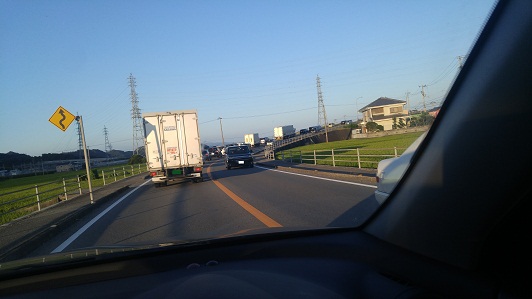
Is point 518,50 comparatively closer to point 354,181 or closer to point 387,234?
point 387,234

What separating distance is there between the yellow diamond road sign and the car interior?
12757 mm

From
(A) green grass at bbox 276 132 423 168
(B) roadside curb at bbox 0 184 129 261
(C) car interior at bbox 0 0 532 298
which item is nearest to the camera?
(C) car interior at bbox 0 0 532 298

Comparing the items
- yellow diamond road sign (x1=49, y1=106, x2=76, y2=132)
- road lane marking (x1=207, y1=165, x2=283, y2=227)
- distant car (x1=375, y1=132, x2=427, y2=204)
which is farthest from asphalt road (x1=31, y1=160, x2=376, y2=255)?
yellow diamond road sign (x1=49, y1=106, x2=76, y2=132)

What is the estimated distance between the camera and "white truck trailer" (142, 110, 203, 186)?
20.6 metres

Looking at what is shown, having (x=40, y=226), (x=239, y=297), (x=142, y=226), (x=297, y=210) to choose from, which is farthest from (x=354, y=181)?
(x=239, y=297)

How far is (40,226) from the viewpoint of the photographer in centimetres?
1012

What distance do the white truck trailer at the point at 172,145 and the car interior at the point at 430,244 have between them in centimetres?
1779

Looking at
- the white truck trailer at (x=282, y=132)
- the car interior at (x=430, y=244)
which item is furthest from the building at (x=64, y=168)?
the car interior at (x=430, y=244)

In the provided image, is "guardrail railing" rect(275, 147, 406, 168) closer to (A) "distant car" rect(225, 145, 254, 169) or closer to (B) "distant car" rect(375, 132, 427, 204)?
(A) "distant car" rect(225, 145, 254, 169)

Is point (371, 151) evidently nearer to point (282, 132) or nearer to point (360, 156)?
point (360, 156)

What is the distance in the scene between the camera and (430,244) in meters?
2.55

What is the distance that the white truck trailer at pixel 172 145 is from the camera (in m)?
20.6

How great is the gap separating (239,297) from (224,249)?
1.25 metres

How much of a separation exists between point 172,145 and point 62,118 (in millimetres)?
6723
